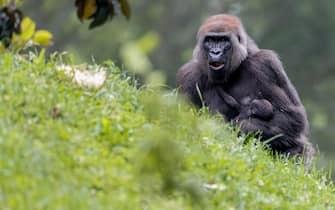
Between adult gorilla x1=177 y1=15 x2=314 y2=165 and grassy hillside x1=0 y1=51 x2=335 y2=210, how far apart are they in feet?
3.61

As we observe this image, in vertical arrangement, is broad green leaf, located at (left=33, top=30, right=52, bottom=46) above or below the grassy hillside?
above

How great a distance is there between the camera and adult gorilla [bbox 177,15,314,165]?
29.7 feet

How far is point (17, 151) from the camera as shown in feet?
18.3

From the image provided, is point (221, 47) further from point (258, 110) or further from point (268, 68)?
point (258, 110)

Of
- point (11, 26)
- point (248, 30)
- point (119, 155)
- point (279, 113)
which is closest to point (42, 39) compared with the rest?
point (11, 26)

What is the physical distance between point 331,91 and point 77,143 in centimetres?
Answer: 2174

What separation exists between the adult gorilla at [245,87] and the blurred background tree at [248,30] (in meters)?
16.7

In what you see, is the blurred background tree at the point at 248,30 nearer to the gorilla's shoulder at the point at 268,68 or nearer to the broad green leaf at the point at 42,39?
the gorilla's shoulder at the point at 268,68

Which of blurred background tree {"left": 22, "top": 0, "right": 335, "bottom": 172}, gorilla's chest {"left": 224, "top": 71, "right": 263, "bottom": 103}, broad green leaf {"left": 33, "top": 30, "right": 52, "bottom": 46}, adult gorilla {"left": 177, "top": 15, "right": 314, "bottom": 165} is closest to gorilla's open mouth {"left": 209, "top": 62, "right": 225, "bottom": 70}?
adult gorilla {"left": 177, "top": 15, "right": 314, "bottom": 165}

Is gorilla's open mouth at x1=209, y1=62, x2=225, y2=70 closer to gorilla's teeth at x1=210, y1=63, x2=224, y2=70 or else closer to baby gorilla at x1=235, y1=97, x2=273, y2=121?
gorilla's teeth at x1=210, y1=63, x2=224, y2=70

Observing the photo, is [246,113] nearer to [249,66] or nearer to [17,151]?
[249,66]

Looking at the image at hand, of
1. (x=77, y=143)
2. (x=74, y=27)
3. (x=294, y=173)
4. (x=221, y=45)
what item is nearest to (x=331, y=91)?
(x=74, y=27)

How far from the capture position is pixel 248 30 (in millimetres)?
Answer: 27844

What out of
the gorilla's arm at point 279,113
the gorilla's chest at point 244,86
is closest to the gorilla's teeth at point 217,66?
the gorilla's chest at point 244,86
